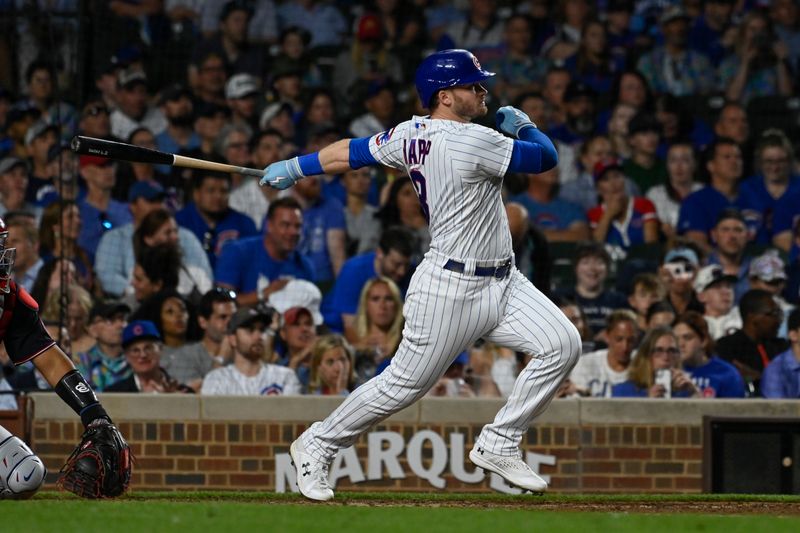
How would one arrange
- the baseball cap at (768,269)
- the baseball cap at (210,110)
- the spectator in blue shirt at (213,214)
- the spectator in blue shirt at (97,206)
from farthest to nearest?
the baseball cap at (210,110) < the spectator in blue shirt at (213,214) < the spectator in blue shirt at (97,206) < the baseball cap at (768,269)

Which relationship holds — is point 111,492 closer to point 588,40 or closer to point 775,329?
point 775,329

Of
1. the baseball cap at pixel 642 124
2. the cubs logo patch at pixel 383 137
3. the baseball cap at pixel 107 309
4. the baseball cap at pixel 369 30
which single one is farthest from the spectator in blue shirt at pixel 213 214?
the cubs logo patch at pixel 383 137

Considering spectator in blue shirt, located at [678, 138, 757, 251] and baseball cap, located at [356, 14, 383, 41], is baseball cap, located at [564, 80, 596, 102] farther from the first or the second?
baseball cap, located at [356, 14, 383, 41]

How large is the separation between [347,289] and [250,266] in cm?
72

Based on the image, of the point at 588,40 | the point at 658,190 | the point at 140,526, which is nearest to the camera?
the point at 140,526

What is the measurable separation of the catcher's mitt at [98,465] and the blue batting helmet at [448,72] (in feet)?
6.31

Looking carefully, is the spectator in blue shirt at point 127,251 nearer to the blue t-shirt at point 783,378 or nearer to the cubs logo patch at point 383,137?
the blue t-shirt at point 783,378

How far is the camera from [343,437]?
6.11 meters

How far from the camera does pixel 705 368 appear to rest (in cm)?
930

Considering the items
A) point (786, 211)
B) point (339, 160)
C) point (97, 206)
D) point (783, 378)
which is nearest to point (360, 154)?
point (339, 160)

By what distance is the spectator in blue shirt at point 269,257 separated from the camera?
10211 mm

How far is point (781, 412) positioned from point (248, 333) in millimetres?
3227

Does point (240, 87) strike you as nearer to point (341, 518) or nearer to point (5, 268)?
point (5, 268)

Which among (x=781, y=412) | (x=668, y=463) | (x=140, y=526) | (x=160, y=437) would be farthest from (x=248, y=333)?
(x=140, y=526)
